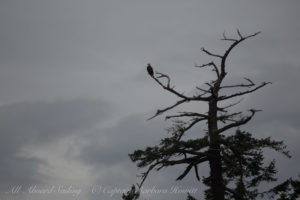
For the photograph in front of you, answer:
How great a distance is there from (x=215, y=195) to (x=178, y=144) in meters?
2.28

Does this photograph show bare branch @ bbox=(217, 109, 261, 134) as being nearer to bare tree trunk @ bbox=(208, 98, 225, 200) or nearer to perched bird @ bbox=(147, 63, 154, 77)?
bare tree trunk @ bbox=(208, 98, 225, 200)

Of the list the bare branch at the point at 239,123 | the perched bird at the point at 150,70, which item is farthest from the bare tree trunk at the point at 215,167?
the perched bird at the point at 150,70

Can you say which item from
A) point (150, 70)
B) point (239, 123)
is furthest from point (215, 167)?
point (150, 70)

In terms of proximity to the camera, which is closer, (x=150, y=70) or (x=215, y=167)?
(x=215, y=167)

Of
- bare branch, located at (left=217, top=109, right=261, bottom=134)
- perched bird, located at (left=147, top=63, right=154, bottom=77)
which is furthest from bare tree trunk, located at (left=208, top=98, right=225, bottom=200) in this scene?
perched bird, located at (left=147, top=63, right=154, bottom=77)

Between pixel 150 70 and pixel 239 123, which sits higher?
pixel 150 70

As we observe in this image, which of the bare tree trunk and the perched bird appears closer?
the bare tree trunk

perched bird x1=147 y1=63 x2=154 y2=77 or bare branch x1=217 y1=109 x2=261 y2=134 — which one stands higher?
perched bird x1=147 y1=63 x2=154 y2=77

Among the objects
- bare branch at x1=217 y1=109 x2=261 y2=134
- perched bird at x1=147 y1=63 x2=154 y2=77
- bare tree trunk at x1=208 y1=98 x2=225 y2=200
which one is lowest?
bare tree trunk at x1=208 y1=98 x2=225 y2=200

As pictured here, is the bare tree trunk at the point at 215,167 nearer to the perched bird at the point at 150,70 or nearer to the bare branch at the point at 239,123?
the bare branch at the point at 239,123

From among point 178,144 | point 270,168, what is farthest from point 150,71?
point 270,168

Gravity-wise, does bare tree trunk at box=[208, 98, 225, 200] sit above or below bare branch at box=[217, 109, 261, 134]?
below

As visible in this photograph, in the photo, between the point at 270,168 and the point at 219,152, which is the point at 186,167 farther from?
the point at 270,168

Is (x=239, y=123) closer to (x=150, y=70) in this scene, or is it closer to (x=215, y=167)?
(x=215, y=167)
